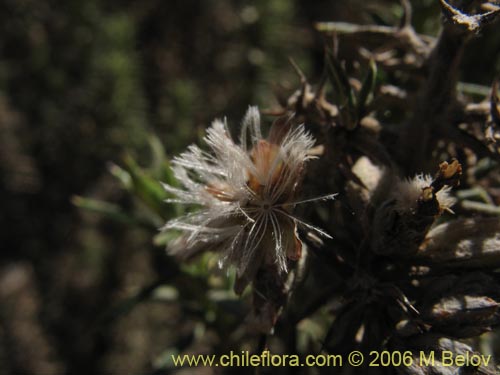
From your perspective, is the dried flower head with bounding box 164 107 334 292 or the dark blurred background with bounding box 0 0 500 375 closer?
the dried flower head with bounding box 164 107 334 292

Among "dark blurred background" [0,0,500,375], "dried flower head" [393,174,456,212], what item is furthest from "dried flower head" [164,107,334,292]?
"dark blurred background" [0,0,500,375]

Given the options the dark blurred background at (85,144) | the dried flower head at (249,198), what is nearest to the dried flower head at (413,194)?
the dried flower head at (249,198)

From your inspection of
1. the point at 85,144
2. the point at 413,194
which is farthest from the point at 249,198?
the point at 85,144

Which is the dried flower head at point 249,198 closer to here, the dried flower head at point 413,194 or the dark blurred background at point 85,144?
the dried flower head at point 413,194

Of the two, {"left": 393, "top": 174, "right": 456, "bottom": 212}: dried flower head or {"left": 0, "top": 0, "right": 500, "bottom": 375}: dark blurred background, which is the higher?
{"left": 0, "top": 0, "right": 500, "bottom": 375}: dark blurred background

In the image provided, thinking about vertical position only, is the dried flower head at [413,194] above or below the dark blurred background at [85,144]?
below

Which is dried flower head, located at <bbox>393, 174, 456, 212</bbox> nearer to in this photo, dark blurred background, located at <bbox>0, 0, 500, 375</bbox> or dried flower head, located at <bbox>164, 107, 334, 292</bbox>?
dried flower head, located at <bbox>164, 107, 334, 292</bbox>

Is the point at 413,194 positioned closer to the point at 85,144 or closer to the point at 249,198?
the point at 249,198
